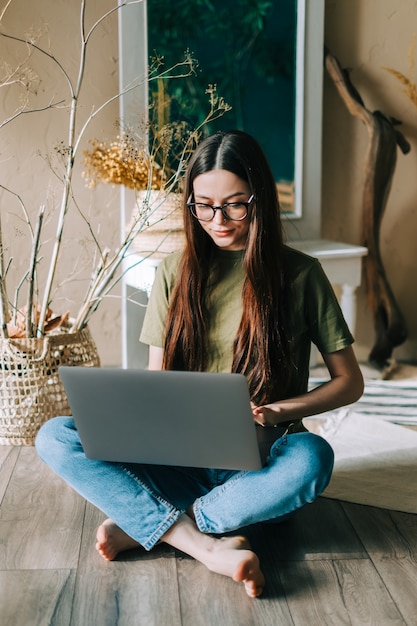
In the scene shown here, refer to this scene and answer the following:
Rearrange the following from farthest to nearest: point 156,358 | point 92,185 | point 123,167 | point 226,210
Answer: point 92,185, point 123,167, point 156,358, point 226,210

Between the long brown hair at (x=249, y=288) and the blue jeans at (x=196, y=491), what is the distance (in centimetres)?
18

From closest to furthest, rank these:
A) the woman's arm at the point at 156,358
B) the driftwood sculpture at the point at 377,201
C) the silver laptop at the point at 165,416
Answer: the silver laptop at the point at 165,416 → the woman's arm at the point at 156,358 → the driftwood sculpture at the point at 377,201

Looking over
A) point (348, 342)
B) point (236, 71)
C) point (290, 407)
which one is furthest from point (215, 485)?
point (236, 71)

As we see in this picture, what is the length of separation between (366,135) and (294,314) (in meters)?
1.72

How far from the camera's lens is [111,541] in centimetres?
190

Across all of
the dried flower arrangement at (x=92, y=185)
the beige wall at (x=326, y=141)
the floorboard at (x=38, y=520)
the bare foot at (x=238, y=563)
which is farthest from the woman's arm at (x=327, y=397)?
the beige wall at (x=326, y=141)

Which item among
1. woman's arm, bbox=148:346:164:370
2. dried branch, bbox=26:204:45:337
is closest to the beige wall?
dried branch, bbox=26:204:45:337

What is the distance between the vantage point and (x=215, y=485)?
2016mm

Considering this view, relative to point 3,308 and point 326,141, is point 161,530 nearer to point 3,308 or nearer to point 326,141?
point 3,308

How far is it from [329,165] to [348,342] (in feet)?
5.46

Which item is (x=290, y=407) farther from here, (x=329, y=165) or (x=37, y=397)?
(x=329, y=165)

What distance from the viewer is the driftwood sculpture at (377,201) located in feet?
11.0

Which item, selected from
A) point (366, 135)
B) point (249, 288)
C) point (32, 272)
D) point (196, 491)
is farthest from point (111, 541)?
point (366, 135)

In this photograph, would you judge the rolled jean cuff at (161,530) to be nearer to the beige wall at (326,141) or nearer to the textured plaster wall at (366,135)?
the beige wall at (326,141)
